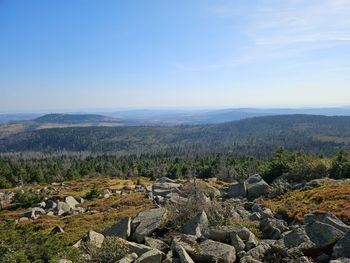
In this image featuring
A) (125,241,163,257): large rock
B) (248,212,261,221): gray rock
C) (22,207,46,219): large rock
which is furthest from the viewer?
(22,207,46,219): large rock

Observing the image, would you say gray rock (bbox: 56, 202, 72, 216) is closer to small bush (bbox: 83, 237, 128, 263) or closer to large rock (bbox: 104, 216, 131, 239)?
large rock (bbox: 104, 216, 131, 239)

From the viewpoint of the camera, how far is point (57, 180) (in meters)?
94.1

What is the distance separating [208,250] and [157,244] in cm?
242

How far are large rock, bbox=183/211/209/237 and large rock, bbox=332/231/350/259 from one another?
515cm

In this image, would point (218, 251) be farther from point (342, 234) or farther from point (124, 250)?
point (342, 234)

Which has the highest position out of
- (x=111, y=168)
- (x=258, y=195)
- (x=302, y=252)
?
(x=302, y=252)

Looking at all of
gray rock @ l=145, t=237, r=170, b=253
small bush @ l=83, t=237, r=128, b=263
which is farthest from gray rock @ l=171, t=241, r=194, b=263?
small bush @ l=83, t=237, r=128, b=263

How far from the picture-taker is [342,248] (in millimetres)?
12023

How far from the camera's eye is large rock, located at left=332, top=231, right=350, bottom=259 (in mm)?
11859

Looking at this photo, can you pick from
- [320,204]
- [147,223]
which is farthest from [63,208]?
[320,204]

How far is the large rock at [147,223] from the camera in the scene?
611 inches

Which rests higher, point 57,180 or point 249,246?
point 249,246

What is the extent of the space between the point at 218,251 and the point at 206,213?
413 centimetres

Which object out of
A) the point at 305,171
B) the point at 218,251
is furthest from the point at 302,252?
the point at 305,171
